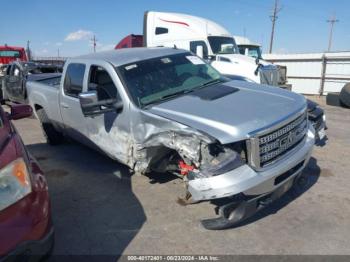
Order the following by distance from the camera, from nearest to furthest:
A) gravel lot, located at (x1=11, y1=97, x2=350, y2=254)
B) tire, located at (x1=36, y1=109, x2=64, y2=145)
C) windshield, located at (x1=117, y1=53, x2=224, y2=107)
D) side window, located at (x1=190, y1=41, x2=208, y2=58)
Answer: gravel lot, located at (x1=11, y1=97, x2=350, y2=254)
windshield, located at (x1=117, y1=53, x2=224, y2=107)
tire, located at (x1=36, y1=109, x2=64, y2=145)
side window, located at (x1=190, y1=41, x2=208, y2=58)

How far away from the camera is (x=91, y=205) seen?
13.2 ft

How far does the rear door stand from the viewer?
490cm

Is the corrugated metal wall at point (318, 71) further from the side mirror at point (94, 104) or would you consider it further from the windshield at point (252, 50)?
the side mirror at point (94, 104)

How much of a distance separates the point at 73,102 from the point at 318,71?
15.0m

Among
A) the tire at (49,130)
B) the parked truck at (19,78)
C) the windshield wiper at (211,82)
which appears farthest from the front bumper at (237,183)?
the parked truck at (19,78)

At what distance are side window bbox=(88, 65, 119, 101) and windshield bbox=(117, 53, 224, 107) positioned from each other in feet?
1.00

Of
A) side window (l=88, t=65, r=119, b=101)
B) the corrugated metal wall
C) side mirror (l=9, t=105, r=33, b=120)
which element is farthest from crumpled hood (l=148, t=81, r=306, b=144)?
the corrugated metal wall

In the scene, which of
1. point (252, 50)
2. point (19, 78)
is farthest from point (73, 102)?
point (252, 50)

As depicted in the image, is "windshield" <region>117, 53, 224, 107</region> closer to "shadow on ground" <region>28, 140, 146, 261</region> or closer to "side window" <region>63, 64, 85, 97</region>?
"side window" <region>63, 64, 85, 97</region>

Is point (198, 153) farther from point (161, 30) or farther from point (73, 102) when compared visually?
point (161, 30)

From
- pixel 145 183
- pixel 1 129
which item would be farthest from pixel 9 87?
pixel 1 129

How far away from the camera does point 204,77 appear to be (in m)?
4.64

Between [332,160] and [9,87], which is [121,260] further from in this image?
[9,87]

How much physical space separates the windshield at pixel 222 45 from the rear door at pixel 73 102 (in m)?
6.78
